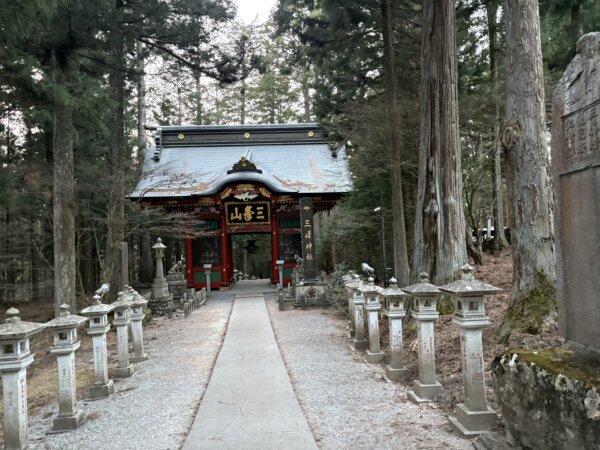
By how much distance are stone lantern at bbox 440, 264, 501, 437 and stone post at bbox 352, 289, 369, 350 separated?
3.62 metres

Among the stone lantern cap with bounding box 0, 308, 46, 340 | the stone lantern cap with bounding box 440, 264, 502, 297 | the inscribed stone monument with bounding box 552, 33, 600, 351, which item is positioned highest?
the inscribed stone monument with bounding box 552, 33, 600, 351

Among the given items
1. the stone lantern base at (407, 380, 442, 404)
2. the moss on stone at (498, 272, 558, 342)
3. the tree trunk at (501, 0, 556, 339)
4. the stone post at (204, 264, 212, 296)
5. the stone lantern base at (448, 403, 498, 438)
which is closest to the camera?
the stone lantern base at (448, 403, 498, 438)

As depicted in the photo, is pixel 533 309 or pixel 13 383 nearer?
pixel 13 383

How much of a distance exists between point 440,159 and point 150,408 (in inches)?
231

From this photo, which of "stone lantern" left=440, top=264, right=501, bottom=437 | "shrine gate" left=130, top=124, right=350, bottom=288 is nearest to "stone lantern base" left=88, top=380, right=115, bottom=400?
"stone lantern" left=440, top=264, right=501, bottom=437

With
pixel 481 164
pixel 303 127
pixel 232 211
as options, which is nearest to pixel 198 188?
pixel 232 211

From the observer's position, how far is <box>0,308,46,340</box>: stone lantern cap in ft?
12.4

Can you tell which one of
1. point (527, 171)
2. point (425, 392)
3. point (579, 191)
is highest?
point (527, 171)

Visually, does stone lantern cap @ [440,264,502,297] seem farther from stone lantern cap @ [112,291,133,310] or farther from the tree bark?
stone lantern cap @ [112,291,133,310]

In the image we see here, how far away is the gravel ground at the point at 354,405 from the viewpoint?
3.81 meters

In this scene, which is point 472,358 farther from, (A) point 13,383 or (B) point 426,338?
(A) point 13,383

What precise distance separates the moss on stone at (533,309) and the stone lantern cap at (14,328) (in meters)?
5.06

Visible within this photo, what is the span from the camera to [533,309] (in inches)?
208

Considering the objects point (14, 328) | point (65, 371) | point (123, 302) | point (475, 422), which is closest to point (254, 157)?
point (123, 302)
